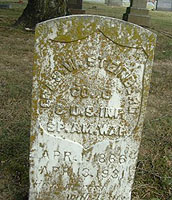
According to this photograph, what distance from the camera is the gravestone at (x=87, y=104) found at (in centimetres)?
193

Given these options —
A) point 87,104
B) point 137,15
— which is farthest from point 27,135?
point 137,15

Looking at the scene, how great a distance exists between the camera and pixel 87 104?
2.07 metres

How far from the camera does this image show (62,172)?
7.33ft

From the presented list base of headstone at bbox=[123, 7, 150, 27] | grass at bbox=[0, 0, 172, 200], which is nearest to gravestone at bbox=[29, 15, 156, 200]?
grass at bbox=[0, 0, 172, 200]

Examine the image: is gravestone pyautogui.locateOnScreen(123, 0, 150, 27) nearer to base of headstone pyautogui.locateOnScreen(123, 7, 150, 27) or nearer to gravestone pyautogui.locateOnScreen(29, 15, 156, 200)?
base of headstone pyautogui.locateOnScreen(123, 7, 150, 27)

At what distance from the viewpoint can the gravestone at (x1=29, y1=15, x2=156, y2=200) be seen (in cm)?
193

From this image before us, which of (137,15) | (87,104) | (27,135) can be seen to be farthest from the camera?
(137,15)

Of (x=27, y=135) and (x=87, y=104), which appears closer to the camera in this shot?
(x=87, y=104)

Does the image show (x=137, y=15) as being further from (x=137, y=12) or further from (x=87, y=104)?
(x=87, y=104)

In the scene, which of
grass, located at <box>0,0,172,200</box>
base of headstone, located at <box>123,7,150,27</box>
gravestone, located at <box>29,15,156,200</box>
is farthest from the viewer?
base of headstone, located at <box>123,7,150,27</box>

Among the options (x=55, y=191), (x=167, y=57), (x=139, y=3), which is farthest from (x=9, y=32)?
(x=55, y=191)

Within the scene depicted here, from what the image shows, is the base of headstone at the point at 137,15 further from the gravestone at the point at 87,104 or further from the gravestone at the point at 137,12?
the gravestone at the point at 87,104

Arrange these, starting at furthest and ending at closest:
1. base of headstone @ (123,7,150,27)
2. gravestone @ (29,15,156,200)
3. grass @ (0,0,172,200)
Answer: base of headstone @ (123,7,150,27)
grass @ (0,0,172,200)
gravestone @ (29,15,156,200)

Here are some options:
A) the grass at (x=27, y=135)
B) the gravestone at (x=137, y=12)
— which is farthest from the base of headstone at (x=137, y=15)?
the grass at (x=27, y=135)
